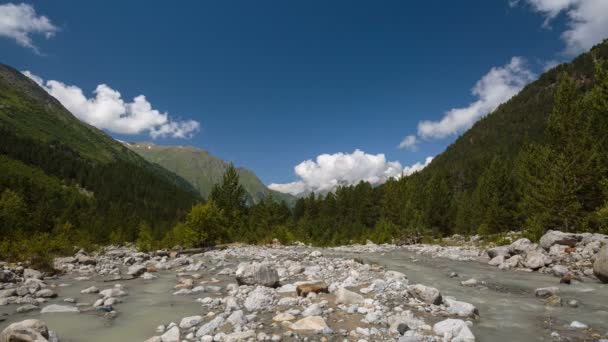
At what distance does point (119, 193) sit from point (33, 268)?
140m

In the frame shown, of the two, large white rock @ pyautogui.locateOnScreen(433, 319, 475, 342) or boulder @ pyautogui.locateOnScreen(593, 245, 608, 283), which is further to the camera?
boulder @ pyautogui.locateOnScreen(593, 245, 608, 283)

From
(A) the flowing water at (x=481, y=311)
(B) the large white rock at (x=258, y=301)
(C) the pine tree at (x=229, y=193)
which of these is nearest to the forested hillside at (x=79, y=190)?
(C) the pine tree at (x=229, y=193)

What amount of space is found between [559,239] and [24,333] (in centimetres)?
2800

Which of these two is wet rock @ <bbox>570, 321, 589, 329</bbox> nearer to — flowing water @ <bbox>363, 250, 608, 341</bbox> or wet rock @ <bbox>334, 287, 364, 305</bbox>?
flowing water @ <bbox>363, 250, 608, 341</bbox>

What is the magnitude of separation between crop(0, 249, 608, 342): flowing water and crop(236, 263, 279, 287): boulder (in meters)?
1.79

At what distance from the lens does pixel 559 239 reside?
21000 mm

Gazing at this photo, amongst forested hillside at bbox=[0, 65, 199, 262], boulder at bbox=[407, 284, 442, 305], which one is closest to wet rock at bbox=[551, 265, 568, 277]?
boulder at bbox=[407, 284, 442, 305]

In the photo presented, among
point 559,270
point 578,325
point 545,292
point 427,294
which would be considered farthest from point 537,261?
point 427,294

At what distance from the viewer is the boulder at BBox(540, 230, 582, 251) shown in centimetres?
2064

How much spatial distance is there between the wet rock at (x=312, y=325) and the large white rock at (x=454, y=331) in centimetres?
278

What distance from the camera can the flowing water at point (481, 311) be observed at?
8227mm

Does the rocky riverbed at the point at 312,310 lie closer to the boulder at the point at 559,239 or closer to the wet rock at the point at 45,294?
the wet rock at the point at 45,294

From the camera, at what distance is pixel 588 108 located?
1262 inches

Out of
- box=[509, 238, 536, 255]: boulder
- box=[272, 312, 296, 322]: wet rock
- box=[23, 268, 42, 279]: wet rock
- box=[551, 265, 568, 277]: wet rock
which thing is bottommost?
box=[23, 268, 42, 279]: wet rock
